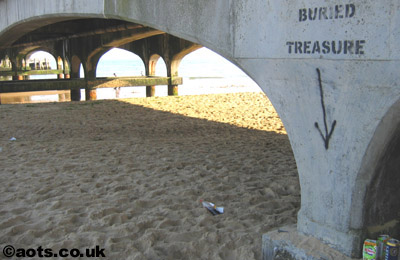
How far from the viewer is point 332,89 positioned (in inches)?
134

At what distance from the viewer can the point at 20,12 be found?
12.1 meters

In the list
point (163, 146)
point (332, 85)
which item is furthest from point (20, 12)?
point (332, 85)

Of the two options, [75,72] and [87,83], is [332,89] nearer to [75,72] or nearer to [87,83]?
[87,83]

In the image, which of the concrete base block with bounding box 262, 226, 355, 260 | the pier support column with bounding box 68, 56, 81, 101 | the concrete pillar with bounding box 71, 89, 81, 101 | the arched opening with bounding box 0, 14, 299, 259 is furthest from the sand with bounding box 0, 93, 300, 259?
the pier support column with bounding box 68, 56, 81, 101

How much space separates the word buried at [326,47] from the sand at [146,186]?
80.0 inches

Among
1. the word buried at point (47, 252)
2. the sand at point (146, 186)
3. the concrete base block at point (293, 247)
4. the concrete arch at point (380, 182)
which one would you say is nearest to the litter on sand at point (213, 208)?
the sand at point (146, 186)

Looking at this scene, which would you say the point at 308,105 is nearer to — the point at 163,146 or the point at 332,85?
the point at 332,85

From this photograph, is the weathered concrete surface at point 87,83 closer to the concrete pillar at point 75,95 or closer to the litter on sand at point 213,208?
the concrete pillar at point 75,95

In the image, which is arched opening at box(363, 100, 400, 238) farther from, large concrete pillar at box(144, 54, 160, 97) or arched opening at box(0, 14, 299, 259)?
large concrete pillar at box(144, 54, 160, 97)

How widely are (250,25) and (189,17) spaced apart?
889mm

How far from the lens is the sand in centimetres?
441

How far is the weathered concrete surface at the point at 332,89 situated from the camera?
3102 mm

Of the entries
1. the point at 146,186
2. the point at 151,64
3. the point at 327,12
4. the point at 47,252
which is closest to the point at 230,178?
the point at 146,186

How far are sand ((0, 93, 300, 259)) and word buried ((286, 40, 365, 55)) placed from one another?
2.03 metres
